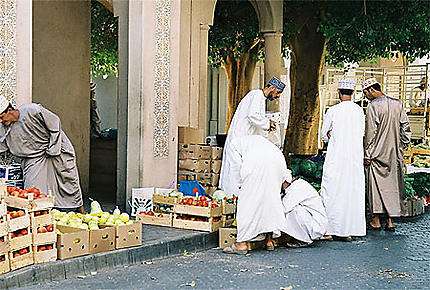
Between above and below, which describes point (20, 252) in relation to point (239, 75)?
below

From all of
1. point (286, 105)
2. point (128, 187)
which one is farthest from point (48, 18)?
point (286, 105)

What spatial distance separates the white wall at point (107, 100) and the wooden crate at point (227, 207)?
823 inches

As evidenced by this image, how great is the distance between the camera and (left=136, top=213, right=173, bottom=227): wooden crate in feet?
30.0

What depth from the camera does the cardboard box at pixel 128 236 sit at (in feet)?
25.3

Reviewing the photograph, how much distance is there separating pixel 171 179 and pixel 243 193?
2296 mm

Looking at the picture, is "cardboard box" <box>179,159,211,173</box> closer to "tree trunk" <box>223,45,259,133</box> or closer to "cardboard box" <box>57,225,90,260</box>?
"cardboard box" <box>57,225,90,260</box>

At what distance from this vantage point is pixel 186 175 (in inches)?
435

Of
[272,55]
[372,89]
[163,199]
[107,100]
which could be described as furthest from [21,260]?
[107,100]

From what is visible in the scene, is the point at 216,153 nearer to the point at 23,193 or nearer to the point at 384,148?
the point at 384,148

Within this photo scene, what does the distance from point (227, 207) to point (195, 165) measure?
2136mm

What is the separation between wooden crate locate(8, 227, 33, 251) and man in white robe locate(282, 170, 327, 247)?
3173 mm

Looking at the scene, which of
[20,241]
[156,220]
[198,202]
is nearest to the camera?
[20,241]

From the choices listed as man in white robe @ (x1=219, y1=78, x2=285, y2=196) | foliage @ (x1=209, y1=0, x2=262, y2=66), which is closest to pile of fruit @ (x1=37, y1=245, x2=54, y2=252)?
man in white robe @ (x1=219, y1=78, x2=285, y2=196)

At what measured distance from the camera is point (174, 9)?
10297 mm
